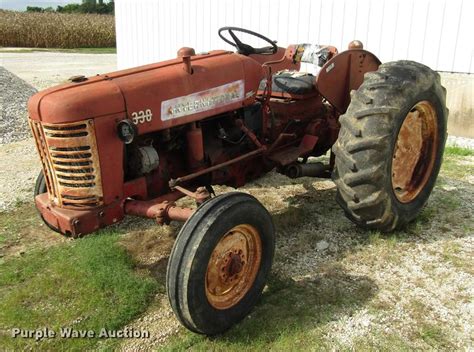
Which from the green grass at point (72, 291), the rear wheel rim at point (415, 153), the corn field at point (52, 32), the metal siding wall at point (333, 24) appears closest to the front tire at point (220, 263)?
the green grass at point (72, 291)

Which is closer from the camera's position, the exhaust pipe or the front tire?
the front tire

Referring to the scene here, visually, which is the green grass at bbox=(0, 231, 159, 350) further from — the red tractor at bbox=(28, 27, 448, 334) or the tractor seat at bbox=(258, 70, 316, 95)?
the tractor seat at bbox=(258, 70, 316, 95)

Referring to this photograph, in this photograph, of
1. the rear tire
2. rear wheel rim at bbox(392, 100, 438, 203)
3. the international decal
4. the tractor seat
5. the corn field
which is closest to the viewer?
the international decal

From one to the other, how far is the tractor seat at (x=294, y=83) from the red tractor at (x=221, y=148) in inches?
0.5

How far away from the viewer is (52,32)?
31.0 metres

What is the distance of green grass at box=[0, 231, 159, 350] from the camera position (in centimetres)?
296

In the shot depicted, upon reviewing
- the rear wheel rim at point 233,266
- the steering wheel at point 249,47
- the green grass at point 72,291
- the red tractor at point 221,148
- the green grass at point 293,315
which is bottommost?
the green grass at point 72,291

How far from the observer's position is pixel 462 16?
6.63 m

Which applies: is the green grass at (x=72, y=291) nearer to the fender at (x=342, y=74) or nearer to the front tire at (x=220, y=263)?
the front tire at (x=220, y=263)

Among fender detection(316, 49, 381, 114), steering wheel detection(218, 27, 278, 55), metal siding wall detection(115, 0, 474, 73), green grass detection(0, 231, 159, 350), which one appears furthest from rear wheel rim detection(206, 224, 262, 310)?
metal siding wall detection(115, 0, 474, 73)

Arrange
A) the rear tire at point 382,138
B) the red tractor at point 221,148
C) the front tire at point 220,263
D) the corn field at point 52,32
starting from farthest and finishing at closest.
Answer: the corn field at point 52,32, the rear tire at point 382,138, the red tractor at point 221,148, the front tire at point 220,263

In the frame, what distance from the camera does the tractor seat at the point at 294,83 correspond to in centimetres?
443

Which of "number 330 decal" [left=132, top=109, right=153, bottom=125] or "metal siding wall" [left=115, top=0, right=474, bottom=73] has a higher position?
"metal siding wall" [left=115, top=0, right=474, bottom=73]

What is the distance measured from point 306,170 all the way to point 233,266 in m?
1.65
